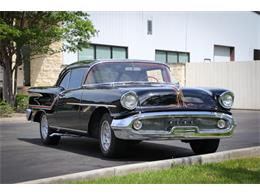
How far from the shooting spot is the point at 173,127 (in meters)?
8.09

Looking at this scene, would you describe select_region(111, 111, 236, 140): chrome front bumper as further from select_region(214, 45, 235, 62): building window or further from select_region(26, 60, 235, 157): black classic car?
select_region(214, 45, 235, 62): building window

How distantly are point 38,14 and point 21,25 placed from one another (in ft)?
2.57

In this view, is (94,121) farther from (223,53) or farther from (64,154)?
(223,53)

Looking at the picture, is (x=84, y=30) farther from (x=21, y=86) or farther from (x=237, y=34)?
(x=237, y=34)

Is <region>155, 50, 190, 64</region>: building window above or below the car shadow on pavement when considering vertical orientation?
above

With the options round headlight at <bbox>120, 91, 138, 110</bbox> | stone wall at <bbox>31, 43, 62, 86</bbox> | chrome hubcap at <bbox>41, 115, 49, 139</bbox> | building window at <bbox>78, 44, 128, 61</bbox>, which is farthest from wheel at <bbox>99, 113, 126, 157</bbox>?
building window at <bbox>78, 44, 128, 61</bbox>

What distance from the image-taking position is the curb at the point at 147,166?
20.2 ft

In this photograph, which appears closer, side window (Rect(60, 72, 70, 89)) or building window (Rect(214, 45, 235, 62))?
side window (Rect(60, 72, 70, 89))

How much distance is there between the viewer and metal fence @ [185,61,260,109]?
88.4 ft

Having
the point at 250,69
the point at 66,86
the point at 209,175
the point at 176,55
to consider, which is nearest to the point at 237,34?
the point at 176,55

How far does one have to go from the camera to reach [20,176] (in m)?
6.89

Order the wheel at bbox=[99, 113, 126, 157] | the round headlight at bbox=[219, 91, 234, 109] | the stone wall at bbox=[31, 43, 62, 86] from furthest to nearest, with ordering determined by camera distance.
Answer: the stone wall at bbox=[31, 43, 62, 86] → the round headlight at bbox=[219, 91, 234, 109] → the wheel at bbox=[99, 113, 126, 157]

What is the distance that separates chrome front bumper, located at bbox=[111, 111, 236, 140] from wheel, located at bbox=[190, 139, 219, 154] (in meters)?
0.59

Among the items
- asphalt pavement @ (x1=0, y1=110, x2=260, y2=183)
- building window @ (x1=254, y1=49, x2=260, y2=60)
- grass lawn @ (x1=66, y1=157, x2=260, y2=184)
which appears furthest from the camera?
building window @ (x1=254, y1=49, x2=260, y2=60)
